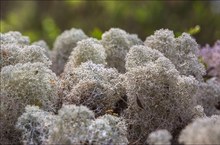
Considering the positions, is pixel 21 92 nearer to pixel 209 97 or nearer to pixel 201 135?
pixel 201 135

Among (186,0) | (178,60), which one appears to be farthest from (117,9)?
(178,60)

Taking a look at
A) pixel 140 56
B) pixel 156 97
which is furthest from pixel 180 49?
pixel 156 97

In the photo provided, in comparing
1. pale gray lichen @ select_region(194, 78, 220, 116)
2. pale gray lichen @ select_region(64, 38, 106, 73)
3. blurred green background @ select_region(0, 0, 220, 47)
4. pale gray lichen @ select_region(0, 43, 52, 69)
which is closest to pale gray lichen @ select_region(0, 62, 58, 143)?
pale gray lichen @ select_region(0, 43, 52, 69)

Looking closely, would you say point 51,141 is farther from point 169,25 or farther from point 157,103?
point 169,25

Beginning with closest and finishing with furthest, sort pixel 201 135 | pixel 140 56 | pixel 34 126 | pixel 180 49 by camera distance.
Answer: pixel 201 135 → pixel 34 126 → pixel 140 56 → pixel 180 49

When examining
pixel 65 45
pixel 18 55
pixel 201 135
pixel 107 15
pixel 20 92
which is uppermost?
pixel 107 15

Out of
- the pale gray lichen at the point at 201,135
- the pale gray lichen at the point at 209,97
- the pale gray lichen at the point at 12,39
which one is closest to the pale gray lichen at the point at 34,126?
the pale gray lichen at the point at 201,135

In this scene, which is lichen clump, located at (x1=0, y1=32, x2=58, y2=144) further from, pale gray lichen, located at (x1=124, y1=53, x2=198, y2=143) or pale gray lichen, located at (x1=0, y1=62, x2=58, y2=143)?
pale gray lichen, located at (x1=124, y1=53, x2=198, y2=143)
